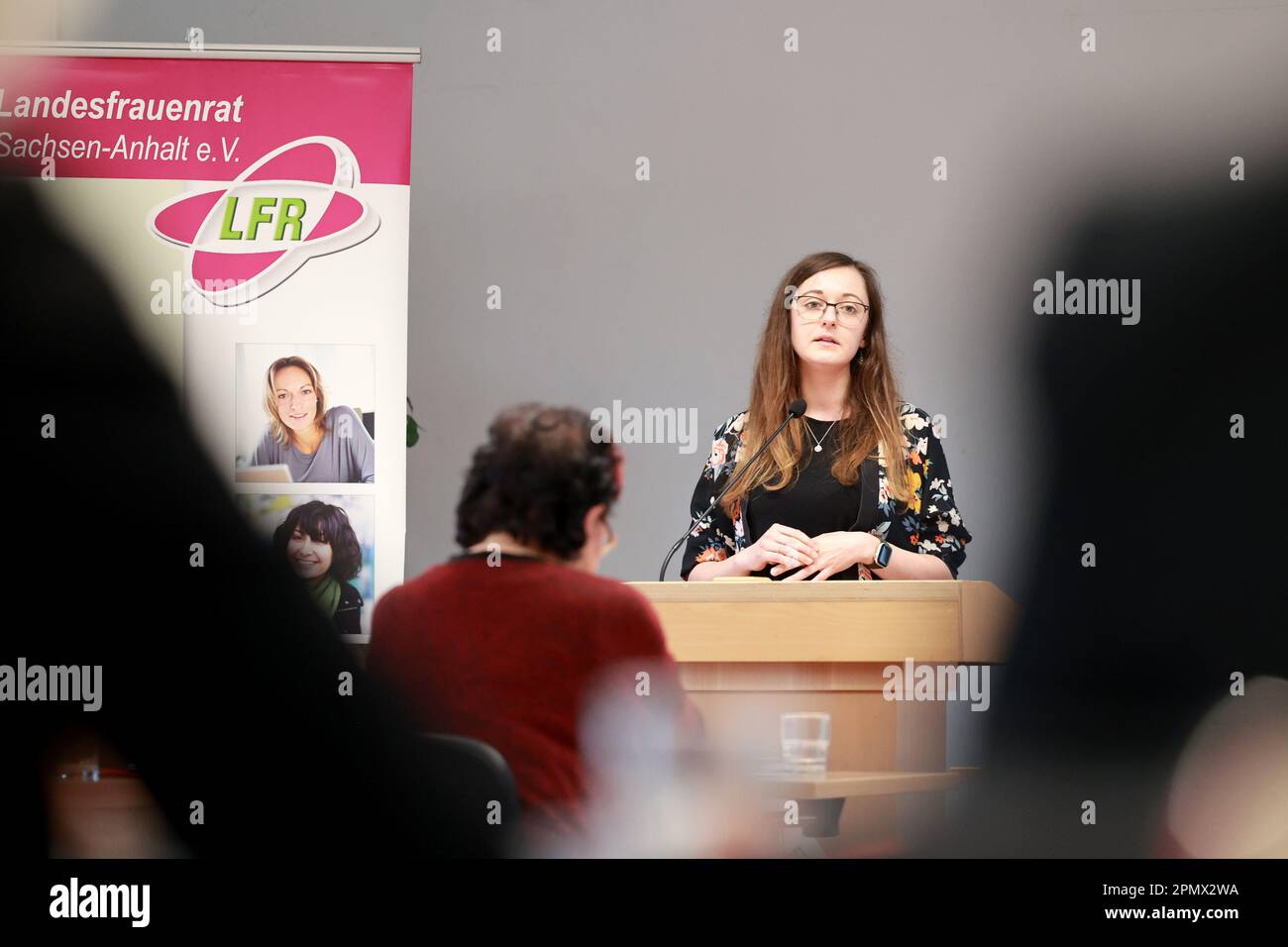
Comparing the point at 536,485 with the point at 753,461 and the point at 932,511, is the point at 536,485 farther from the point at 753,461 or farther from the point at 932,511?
the point at 932,511

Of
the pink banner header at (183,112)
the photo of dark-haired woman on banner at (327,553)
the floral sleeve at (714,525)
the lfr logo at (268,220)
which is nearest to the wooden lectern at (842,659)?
the floral sleeve at (714,525)

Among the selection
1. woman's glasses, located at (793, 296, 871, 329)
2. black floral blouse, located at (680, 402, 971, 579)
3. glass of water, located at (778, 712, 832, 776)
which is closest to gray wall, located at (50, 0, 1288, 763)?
black floral blouse, located at (680, 402, 971, 579)

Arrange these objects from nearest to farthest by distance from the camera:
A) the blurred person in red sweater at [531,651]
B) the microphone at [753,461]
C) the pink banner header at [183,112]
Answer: the blurred person in red sweater at [531,651] < the microphone at [753,461] < the pink banner header at [183,112]

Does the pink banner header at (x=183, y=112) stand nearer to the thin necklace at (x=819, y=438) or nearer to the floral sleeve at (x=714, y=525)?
the floral sleeve at (x=714, y=525)

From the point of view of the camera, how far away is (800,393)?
2842mm

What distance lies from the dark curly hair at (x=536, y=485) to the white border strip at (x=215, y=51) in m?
1.09

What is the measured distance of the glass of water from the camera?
2285 mm

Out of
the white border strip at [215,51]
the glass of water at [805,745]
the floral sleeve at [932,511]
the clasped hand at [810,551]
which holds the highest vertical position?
the white border strip at [215,51]

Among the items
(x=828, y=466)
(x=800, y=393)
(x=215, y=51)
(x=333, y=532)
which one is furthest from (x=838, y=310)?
(x=215, y=51)

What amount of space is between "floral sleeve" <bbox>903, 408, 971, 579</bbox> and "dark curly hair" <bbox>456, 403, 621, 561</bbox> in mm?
617

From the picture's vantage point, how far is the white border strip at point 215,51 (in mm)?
3209
